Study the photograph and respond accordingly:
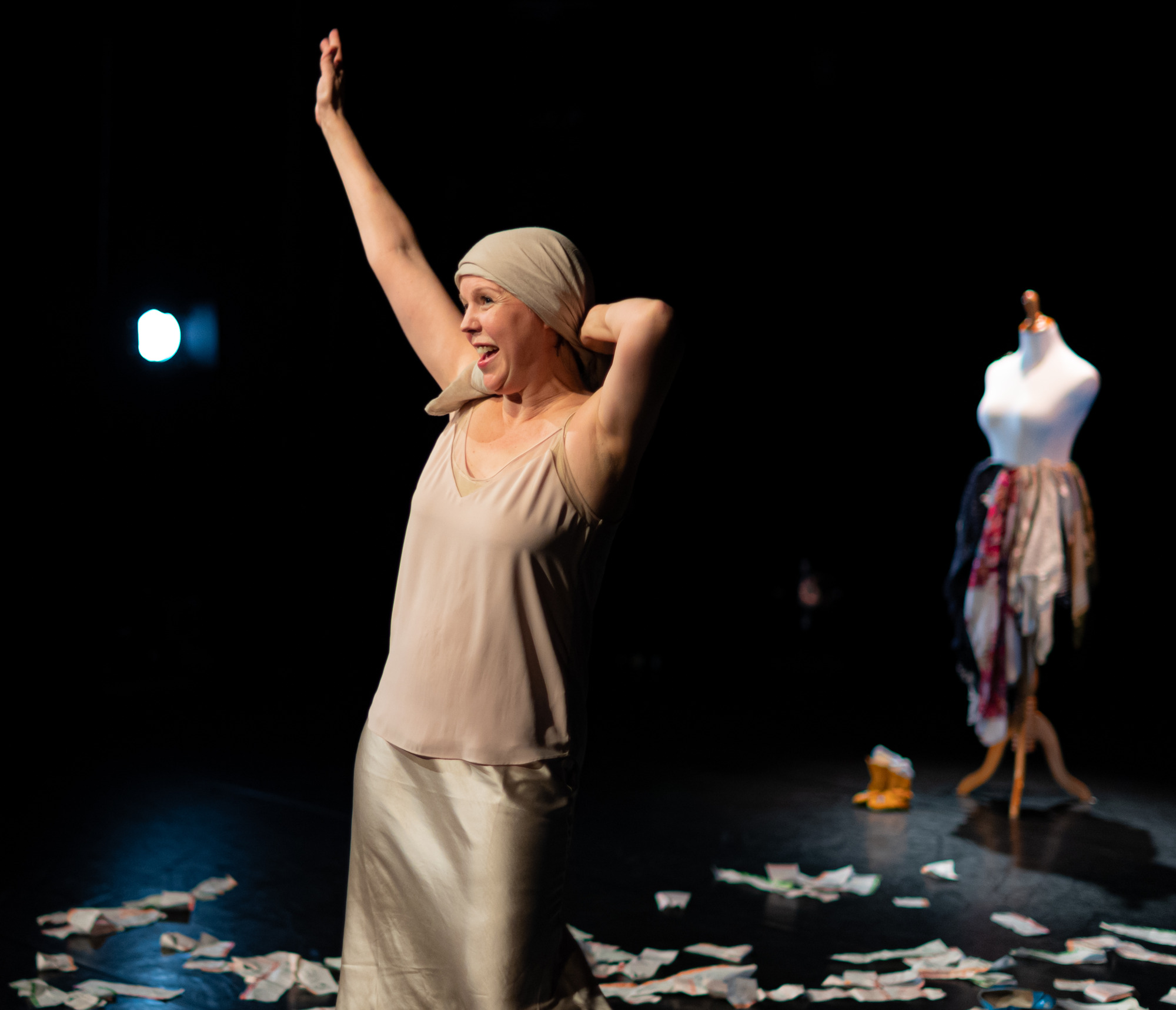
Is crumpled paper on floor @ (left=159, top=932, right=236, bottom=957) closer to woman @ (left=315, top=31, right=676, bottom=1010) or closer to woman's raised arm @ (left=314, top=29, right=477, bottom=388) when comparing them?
woman @ (left=315, top=31, right=676, bottom=1010)

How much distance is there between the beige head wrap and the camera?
1.86m

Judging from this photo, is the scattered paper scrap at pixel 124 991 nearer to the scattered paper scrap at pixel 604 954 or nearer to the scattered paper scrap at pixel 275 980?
the scattered paper scrap at pixel 275 980

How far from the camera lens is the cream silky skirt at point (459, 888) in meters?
1.86

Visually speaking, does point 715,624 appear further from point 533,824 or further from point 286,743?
point 533,824

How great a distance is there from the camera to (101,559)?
236 inches

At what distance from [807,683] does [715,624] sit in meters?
0.76

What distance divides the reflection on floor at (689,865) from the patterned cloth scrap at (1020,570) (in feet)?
1.78

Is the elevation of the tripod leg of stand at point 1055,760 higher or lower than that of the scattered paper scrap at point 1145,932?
higher

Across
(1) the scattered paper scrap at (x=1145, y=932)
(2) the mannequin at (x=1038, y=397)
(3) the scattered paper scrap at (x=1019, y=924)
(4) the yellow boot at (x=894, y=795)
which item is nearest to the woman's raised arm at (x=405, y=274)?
(3) the scattered paper scrap at (x=1019, y=924)

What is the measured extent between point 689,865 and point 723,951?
2.51 ft

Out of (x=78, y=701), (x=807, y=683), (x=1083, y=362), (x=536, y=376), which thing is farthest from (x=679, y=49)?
(x=536, y=376)

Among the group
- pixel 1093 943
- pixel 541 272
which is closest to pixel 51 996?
pixel 541 272

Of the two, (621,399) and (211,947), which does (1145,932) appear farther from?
(621,399)

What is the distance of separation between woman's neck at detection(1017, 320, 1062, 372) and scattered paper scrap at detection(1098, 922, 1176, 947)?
200 cm
